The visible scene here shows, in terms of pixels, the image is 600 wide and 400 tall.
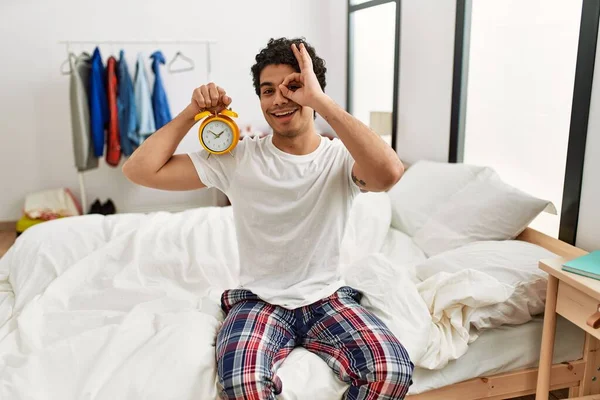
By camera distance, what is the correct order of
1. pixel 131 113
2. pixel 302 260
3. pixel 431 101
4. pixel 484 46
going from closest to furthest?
pixel 302 260, pixel 484 46, pixel 431 101, pixel 131 113

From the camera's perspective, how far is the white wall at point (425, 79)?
263cm

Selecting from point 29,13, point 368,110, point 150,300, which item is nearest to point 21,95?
point 29,13

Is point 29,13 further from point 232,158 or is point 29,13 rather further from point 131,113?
point 232,158

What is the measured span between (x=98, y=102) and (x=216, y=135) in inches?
101

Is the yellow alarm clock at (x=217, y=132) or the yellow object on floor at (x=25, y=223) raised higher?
the yellow alarm clock at (x=217, y=132)

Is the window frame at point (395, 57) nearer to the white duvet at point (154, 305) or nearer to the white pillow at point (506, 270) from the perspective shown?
the white duvet at point (154, 305)

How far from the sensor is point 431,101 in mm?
2775

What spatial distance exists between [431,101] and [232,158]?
1663 millimetres

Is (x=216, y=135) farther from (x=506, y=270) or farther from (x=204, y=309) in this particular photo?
(x=506, y=270)

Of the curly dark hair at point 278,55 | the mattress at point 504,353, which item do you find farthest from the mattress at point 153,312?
the curly dark hair at point 278,55

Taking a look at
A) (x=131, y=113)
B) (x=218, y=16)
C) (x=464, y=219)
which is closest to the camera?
(x=464, y=219)

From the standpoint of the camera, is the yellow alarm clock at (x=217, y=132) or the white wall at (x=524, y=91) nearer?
the yellow alarm clock at (x=217, y=132)

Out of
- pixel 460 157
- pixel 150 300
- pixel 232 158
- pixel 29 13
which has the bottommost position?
pixel 150 300

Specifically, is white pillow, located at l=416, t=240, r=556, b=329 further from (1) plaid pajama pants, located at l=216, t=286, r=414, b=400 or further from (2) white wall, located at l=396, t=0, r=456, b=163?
(2) white wall, located at l=396, t=0, r=456, b=163
